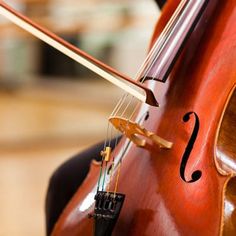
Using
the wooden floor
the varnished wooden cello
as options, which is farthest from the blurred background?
the varnished wooden cello

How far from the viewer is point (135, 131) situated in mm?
577

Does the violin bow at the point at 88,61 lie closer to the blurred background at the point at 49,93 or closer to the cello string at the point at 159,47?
the cello string at the point at 159,47

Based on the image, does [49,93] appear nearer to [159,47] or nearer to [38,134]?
[38,134]

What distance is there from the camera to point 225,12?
0.64m

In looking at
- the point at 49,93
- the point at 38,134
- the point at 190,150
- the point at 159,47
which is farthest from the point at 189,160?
the point at 49,93

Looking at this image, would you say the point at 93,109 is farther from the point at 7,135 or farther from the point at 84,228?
the point at 84,228

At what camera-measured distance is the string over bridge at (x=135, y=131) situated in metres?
0.56

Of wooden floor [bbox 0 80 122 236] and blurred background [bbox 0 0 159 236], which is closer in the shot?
wooden floor [bbox 0 80 122 236]

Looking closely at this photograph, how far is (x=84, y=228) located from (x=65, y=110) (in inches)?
123

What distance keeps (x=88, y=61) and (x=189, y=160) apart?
14 centimetres

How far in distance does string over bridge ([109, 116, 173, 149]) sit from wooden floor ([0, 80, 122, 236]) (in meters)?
0.84

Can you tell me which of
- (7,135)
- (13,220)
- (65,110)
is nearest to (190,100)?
(13,220)

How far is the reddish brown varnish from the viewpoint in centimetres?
51

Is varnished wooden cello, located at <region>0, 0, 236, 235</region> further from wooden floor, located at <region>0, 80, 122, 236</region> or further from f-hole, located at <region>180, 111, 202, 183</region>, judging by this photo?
wooden floor, located at <region>0, 80, 122, 236</region>
